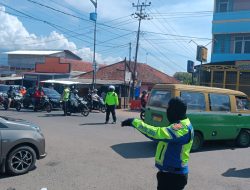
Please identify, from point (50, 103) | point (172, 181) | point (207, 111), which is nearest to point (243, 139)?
point (207, 111)

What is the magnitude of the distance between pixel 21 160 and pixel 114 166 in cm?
200

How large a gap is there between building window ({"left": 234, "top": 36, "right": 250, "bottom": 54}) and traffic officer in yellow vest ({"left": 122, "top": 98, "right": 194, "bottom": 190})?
28652 millimetres

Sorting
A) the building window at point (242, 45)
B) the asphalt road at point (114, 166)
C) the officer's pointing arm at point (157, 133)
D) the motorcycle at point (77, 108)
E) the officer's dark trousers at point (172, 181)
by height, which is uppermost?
the building window at point (242, 45)

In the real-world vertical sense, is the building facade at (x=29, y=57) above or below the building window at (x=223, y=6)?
below

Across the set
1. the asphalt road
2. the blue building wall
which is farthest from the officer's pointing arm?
the blue building wall

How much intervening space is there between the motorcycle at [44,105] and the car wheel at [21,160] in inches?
540

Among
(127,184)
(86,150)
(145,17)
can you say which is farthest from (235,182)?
(145,17)

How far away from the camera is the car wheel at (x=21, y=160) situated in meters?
6.68

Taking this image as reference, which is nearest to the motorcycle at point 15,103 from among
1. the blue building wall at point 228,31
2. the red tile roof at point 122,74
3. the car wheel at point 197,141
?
the car wheel at point 197,141

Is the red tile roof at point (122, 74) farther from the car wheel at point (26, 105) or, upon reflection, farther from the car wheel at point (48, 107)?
the car wheel at point (48, 107)

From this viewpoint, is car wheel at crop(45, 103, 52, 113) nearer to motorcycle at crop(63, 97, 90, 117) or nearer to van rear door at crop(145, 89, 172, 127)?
motorcycle at crop(63, 97, 90, 117)

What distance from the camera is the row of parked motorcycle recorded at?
62.6ft

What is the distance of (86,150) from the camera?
9359 millimetres

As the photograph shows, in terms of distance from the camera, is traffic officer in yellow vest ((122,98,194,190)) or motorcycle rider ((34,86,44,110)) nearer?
traffic officer in yellow vest ((122,98,194,190))
